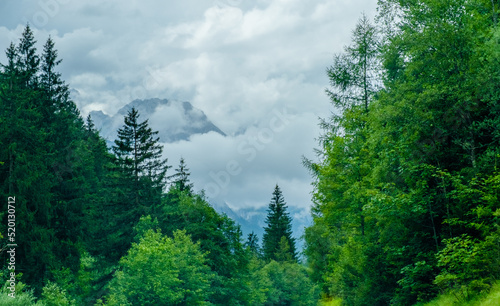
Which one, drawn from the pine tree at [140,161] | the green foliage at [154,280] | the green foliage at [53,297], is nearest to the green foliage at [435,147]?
the green foliage at [154,280]

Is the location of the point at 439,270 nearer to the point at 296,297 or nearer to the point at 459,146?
the point at 459,146

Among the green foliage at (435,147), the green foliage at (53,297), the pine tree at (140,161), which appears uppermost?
the pine tree at (140,161)

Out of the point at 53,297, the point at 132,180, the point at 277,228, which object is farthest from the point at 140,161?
the point at 277,228

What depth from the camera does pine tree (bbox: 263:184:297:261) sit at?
89625mm

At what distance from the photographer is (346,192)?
22.8 meters

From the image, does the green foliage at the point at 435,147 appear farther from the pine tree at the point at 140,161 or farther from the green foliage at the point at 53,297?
the pine tree at the point at 140,161

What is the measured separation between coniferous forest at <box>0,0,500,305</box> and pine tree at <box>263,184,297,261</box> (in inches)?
1282

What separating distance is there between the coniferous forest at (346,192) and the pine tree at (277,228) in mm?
32556

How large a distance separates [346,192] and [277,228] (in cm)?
6921

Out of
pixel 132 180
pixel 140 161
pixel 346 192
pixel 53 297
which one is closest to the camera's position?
pixel 346 192

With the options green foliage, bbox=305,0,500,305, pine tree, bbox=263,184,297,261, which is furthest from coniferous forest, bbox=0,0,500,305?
pine tree, bbox=263,184,297,261

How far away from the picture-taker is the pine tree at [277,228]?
3529 inches

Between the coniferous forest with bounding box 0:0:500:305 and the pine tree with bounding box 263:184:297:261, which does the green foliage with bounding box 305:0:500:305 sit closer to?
the coniferous forest with bounding box 0:0:500:305

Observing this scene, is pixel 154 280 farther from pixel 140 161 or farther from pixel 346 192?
pixel 140 161
